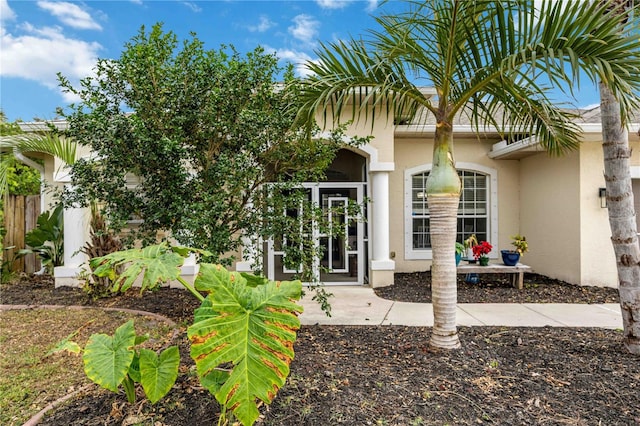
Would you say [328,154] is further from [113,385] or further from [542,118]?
[113,385]

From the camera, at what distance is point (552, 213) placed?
27.4 feet

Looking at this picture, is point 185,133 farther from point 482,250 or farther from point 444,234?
point 482,250

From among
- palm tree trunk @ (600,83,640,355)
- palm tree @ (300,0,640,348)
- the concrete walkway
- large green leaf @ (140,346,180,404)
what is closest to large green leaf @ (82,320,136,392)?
large green leaf @ (140,346,180,404)

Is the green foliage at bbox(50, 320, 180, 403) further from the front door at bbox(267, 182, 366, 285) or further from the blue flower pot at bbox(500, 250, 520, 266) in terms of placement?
the blue flower pot at bbox(500, 250, 520, 266)

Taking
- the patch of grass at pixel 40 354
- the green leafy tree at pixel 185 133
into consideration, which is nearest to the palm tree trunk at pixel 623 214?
the green leafy tree at pixel 185 133

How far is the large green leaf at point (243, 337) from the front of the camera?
2162 millimetres

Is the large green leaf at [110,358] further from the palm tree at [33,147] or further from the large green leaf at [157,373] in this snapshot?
the palm tree at [33,147]

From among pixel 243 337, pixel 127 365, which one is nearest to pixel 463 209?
pixel 243 337

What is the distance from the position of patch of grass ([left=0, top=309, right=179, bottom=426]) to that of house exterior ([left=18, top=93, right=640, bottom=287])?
1919 millimetres

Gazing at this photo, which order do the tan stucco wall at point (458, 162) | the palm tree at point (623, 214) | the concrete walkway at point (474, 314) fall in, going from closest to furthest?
the palm tree at point (623, 214) < the concrete walkway at point (474, 314) < the tan stucco wall at point (458, 162)

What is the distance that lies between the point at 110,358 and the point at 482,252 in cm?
722

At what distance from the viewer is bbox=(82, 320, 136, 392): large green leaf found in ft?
7.98

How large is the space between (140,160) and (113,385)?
2.84 metres

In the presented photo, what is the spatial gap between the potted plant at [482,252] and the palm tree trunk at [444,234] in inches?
175
